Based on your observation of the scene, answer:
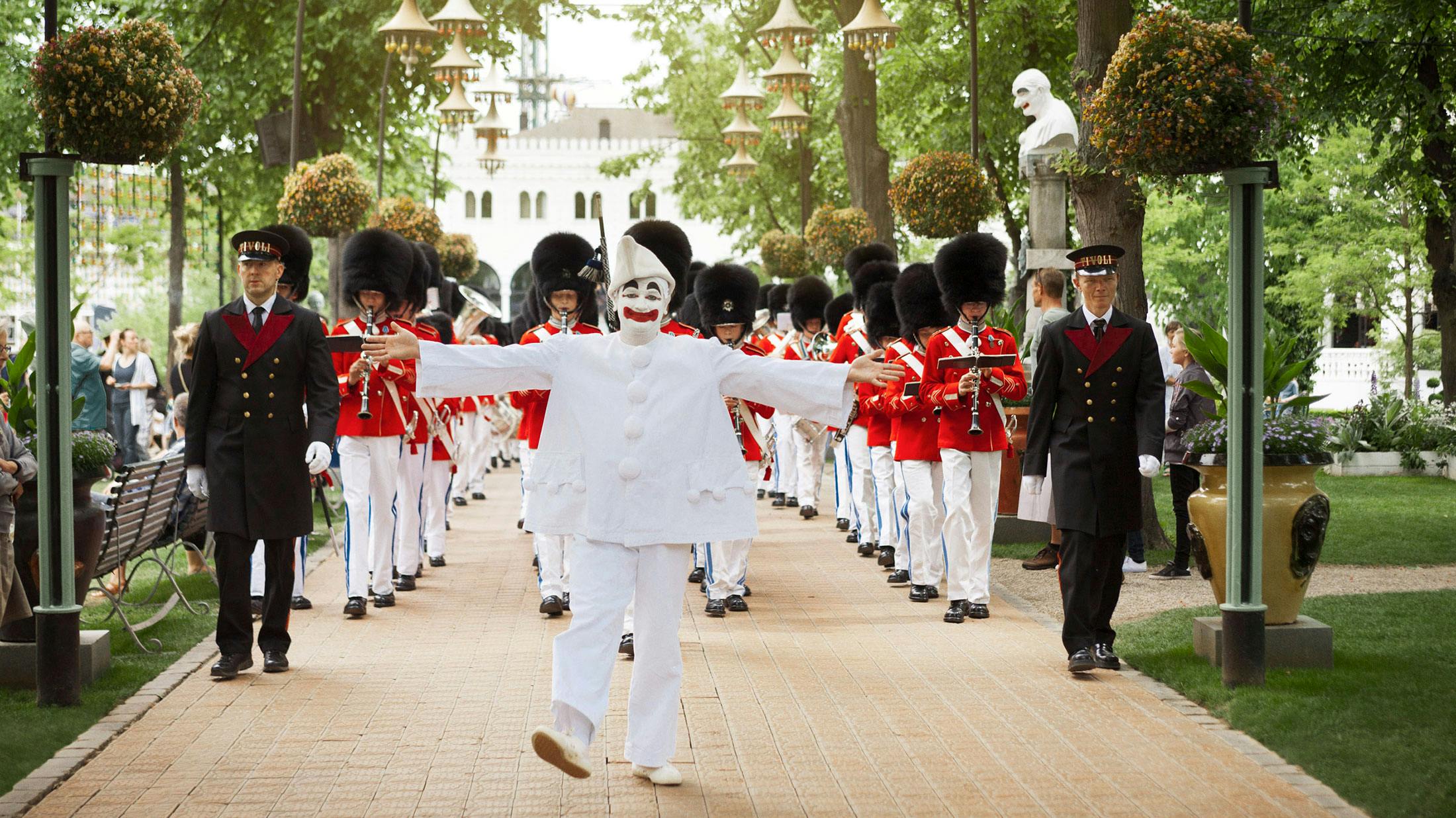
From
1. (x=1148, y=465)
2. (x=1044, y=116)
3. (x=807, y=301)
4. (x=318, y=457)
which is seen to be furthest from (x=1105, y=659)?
(x=807, y=301)

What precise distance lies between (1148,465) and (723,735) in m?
2.61

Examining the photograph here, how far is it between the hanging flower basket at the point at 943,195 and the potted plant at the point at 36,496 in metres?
9.14

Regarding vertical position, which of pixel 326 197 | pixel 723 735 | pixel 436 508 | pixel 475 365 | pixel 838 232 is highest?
pixel 838 232

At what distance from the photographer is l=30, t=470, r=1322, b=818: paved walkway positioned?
5.94 meters

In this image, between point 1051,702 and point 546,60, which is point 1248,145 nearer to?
point 1051,702

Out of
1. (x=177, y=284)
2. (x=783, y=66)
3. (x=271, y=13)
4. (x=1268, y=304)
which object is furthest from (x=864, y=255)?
(x=1268, y=304)

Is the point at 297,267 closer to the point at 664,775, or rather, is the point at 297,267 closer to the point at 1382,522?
the point at 664,775

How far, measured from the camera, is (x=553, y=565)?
10.5 m

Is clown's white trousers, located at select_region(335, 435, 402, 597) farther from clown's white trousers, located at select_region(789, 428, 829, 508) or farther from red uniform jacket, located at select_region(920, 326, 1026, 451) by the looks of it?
clown's white trousers, located at select_region(789, 428, 829, 508)

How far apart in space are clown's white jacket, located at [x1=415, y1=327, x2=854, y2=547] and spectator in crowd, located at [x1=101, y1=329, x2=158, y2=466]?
1584 cm

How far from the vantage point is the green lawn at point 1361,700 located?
610cm

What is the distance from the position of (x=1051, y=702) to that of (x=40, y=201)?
205 inches

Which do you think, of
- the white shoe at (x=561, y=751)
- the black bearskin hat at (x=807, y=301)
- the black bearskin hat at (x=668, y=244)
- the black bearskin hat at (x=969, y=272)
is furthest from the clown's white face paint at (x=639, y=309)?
the black bearskin hat at (x=807, y=301)

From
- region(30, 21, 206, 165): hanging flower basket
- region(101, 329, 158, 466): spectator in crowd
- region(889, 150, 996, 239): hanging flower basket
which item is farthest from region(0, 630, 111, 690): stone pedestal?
region(101, 329, 158, 466): spectator in crowd
